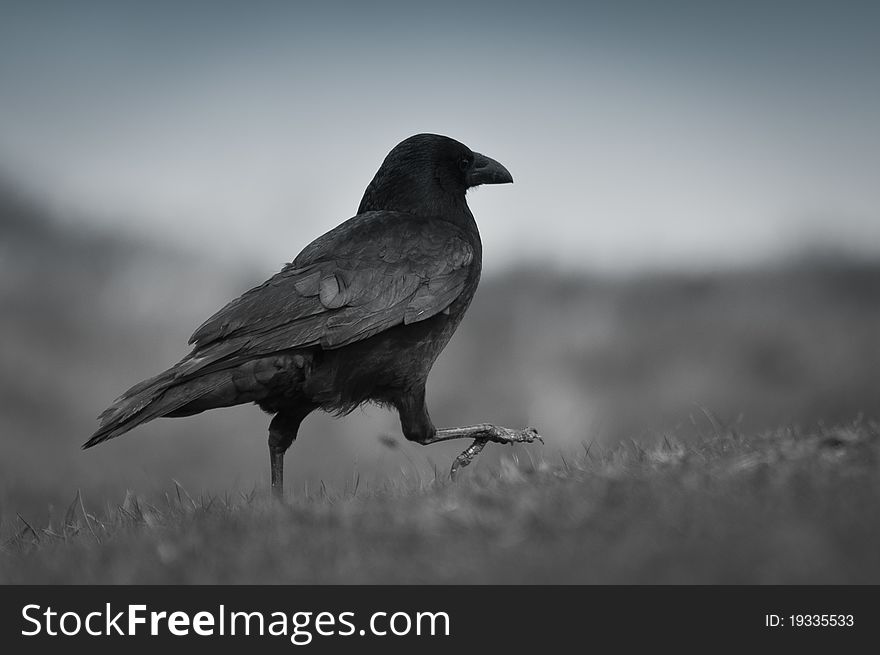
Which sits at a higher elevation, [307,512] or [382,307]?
[382,307]

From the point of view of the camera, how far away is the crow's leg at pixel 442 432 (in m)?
5.60

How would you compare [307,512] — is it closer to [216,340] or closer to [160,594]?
[160,594]

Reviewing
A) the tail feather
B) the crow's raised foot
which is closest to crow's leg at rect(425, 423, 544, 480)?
the crow's raised foot

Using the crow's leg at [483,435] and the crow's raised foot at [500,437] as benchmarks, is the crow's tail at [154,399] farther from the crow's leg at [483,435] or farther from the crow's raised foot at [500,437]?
the crow's raised foot at [500,437]

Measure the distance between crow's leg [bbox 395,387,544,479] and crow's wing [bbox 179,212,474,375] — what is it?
0.58m

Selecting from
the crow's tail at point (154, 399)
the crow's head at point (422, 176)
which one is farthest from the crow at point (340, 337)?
the crow's head at point (422, 176)

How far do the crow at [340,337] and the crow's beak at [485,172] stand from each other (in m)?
0.70

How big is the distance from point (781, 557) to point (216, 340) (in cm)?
348

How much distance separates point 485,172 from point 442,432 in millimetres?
2053

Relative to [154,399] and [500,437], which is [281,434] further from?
[500,437]

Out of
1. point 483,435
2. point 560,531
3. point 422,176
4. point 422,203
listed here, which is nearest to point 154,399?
point 483,435

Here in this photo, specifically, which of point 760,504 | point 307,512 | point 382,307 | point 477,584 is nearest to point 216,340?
point 382,307

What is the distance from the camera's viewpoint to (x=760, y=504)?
3.10 m

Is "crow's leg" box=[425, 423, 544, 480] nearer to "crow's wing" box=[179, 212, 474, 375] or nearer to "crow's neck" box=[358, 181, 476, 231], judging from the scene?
"crow's wing" box=[179, 212, 474, 375]
